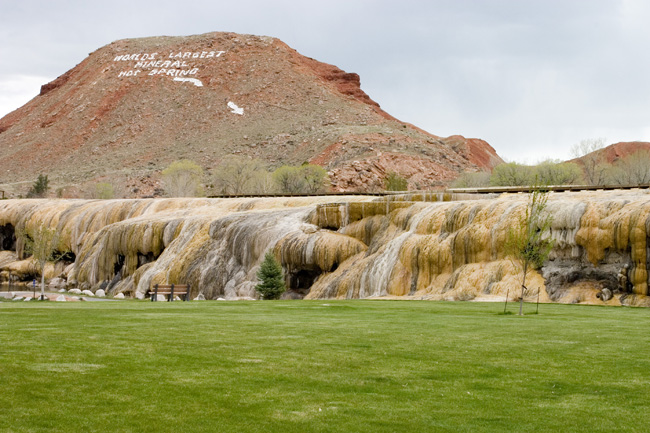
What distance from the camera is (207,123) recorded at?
484ft

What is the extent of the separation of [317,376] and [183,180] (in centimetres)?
9347

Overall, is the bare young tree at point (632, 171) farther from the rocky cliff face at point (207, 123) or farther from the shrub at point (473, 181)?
the rocky cliff face at point (207, 123)

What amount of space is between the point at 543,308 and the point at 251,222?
25.2 m

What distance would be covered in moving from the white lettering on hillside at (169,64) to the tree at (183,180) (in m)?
57.2

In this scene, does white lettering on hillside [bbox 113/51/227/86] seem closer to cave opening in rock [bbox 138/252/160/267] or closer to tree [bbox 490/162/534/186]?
tree [bbox 490/162/534/186]

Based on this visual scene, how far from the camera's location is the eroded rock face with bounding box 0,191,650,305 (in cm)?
3375

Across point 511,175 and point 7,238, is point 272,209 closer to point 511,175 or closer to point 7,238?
point 7,238

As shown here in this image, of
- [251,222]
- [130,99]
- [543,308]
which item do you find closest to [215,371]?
[543,308]

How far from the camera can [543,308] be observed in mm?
27875

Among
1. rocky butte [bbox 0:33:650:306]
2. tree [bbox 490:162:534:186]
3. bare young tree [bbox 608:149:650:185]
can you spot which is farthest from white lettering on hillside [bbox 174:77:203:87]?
bare young tree [bbox 608:149:650:185]

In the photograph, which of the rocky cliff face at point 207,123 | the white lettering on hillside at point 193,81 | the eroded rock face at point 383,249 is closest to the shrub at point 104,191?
the rocky cliff face at point 207,123

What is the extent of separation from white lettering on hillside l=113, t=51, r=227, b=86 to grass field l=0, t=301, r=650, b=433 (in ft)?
489

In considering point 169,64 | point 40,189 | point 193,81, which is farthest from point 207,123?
point 40,189

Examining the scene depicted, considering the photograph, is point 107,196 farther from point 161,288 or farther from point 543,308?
point 543,308
